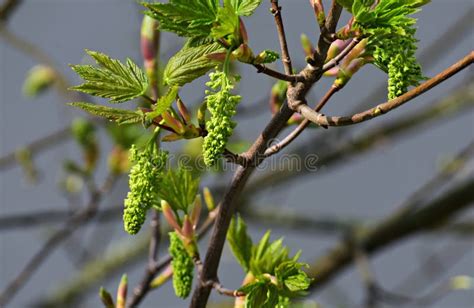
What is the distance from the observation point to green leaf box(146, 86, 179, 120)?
0.50 m

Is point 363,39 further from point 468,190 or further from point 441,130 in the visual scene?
point 441,130

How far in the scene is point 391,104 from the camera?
18.3 inches

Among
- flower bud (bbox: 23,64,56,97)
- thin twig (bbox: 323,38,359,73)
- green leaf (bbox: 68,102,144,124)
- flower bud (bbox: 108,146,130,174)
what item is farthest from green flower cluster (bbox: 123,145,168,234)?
flower bud (bbox: 23,64,56,97)

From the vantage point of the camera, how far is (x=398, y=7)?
48 cm

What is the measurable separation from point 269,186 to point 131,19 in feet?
5.38

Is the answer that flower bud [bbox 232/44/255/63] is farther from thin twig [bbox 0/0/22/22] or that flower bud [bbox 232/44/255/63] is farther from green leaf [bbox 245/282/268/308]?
thin twig [bbox 0/0/22/22]

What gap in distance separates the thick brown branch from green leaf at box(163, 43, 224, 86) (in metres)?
0.07

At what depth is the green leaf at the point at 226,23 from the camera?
Result: 478 millimetres

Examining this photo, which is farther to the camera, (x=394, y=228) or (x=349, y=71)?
(x=394, y=228)

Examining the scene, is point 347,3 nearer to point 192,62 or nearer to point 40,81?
point 192,62

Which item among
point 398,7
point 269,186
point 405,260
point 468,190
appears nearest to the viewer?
point 398,7

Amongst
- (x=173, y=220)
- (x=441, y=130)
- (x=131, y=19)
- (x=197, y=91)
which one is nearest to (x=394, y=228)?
(x=173, y=220)

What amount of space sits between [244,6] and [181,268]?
0.24 m

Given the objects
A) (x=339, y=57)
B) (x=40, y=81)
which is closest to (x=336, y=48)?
(x=339, y=57)
